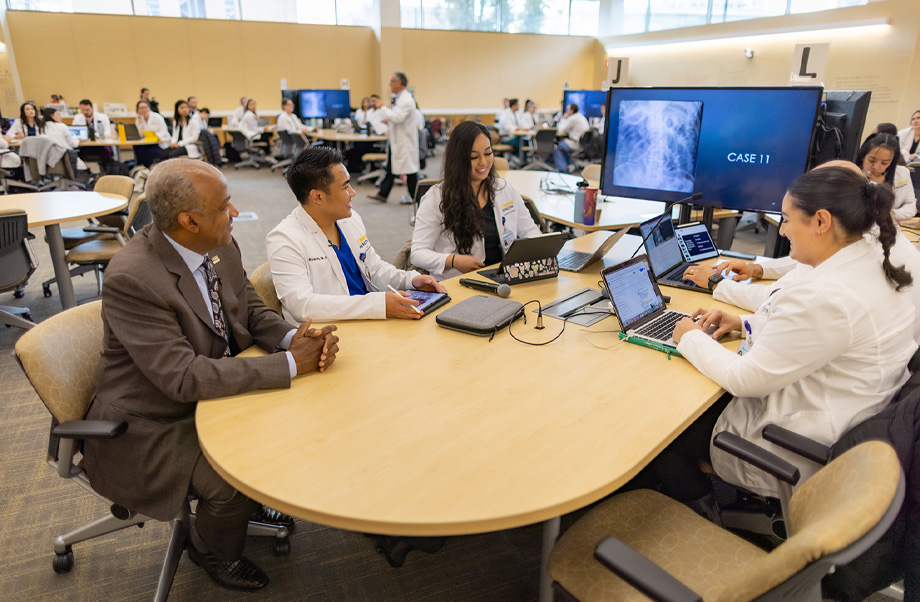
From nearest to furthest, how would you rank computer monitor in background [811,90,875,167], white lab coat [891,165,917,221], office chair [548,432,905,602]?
office chair [548,432,905,602]
computer monitor in background [811,90,875,167]
white lab coat [891,165,917,221]

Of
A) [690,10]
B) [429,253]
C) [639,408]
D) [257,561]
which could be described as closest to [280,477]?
[639,408]

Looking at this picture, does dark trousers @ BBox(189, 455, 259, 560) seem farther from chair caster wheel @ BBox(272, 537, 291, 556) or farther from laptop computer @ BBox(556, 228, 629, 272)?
laptop computer @ BBox(556, 228, 629, 272)

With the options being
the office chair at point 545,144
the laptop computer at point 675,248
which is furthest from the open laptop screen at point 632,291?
the office chair at point 545,144

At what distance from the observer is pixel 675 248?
96.7 inches

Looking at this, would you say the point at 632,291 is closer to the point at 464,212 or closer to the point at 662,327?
the point at 662,327

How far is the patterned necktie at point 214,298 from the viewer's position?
1646mm

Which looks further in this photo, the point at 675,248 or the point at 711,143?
the point at 711,143

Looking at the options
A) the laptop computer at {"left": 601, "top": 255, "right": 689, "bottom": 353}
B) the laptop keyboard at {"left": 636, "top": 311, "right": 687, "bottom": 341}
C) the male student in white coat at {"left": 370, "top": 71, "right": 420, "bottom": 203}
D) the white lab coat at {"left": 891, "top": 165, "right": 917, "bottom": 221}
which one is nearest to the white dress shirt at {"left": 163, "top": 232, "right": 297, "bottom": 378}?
the laptop computer at {"left": 601, "top": 255, "right": 689, "bottom": 353}

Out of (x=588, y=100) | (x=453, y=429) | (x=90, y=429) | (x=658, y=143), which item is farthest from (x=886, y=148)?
(x=588, y=100)

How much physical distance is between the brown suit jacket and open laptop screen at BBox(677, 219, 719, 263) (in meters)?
1.87

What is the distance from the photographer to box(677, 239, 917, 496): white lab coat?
4.44 ft

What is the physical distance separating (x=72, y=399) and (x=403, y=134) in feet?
20.2

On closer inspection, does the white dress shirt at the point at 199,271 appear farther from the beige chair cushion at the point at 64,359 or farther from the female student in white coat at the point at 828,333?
the female student in white coat at the point at 828,333

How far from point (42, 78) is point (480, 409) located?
44.1ft
